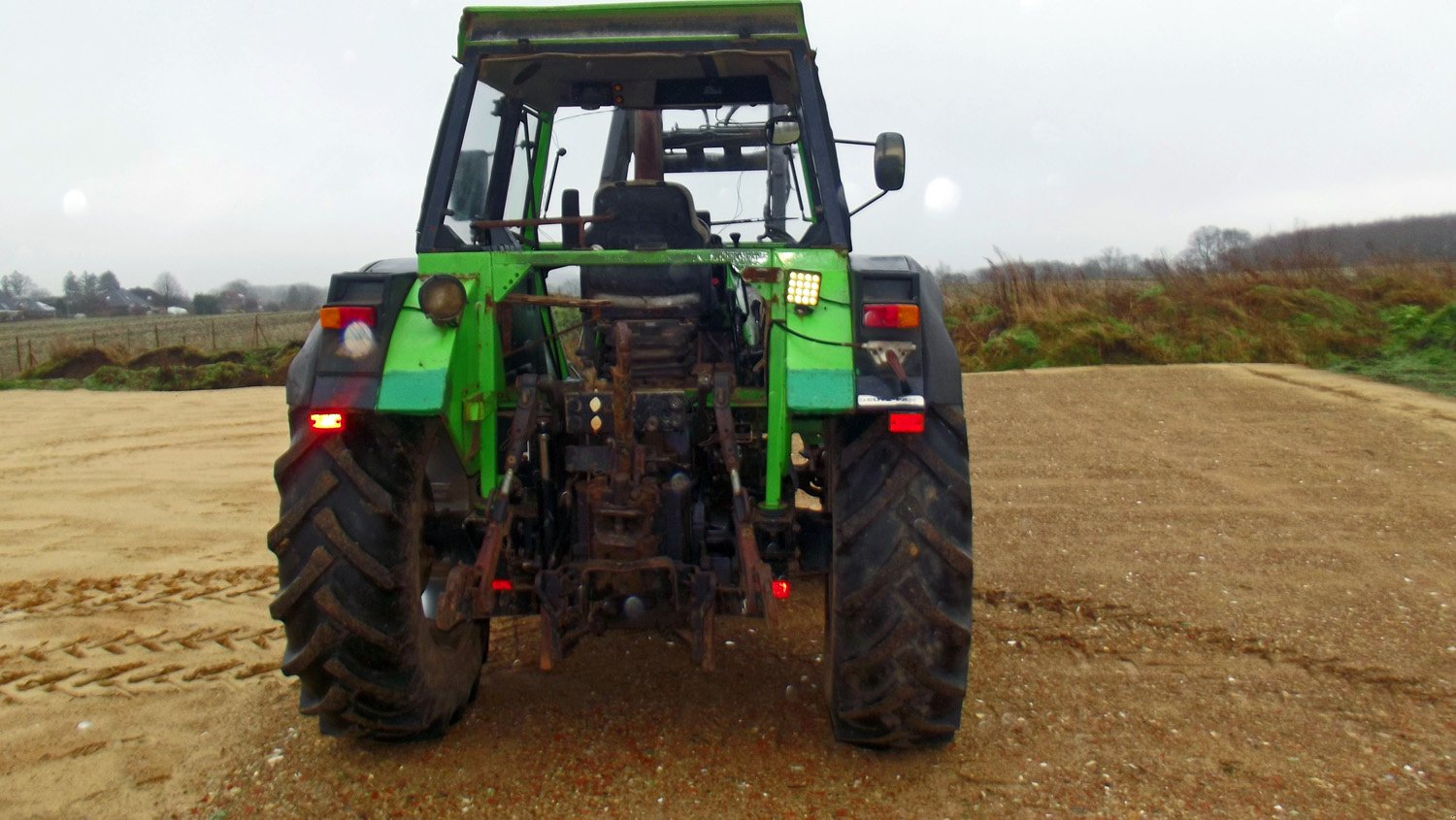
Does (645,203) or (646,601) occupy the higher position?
(645,203)

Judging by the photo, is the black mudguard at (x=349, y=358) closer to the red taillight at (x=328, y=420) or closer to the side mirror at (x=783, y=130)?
the red taillight at (x=328, y=420)

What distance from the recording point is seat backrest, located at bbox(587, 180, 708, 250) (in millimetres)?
4125

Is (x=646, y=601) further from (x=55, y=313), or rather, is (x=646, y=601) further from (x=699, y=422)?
(x=55, y=313)

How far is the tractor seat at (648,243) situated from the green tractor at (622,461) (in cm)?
1

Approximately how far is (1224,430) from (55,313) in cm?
5817

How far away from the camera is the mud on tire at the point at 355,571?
125 inches

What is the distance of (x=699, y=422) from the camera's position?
11.8 feet

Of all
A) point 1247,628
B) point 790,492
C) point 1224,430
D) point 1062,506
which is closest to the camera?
point 790,492

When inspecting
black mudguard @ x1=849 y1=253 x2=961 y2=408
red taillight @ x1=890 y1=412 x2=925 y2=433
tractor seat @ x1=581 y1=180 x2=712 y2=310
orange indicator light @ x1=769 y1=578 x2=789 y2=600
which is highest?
tractor seat @ x1=581 y1=180 x2=712 y2=310

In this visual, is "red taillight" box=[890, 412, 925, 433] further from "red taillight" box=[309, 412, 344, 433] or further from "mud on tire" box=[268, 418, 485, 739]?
"red taillight" box=[309, 412, 344, 433]

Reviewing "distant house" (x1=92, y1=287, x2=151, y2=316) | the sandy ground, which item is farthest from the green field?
the sandy ground

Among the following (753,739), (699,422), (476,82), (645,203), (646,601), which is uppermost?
(476,82)

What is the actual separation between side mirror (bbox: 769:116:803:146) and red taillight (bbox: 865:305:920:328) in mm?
1446

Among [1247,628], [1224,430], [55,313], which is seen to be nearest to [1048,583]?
[1247,628]
